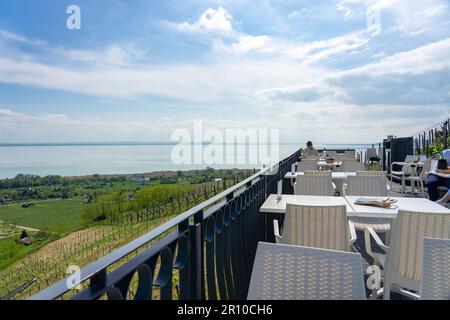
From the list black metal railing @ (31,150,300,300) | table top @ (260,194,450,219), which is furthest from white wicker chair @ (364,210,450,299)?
black metal railing @ (31,150,300,300)

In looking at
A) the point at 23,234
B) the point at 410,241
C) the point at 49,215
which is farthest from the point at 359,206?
the point at 49,215

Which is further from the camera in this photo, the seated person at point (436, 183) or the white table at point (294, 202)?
the seated person at point (436, 183)

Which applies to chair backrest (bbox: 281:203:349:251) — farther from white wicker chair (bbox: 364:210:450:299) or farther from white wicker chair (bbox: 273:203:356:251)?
white wicker chair (bbox: 364:210:450:299)

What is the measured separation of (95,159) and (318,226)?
1275 centimetres

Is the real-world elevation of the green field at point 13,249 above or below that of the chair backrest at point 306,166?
below

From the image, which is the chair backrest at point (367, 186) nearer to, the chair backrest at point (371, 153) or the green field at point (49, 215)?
the green field at point (49, 215)

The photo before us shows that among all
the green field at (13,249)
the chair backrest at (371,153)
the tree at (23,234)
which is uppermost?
the chair backrest at (371,153)

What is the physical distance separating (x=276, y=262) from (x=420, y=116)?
48.3 ft

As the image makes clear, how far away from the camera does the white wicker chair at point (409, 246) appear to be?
7.64 ft

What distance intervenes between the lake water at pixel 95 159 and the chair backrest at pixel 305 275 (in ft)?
21.2

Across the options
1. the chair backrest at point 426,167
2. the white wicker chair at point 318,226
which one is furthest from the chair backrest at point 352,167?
the white wicker chair at point 318,226

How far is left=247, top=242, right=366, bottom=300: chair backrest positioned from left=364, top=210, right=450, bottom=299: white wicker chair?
1182 millimetres

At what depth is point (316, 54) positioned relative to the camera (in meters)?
9.39
